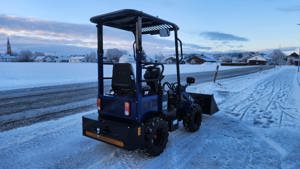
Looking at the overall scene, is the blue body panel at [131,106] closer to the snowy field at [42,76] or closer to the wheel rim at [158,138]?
the wheel rim at [158,138]

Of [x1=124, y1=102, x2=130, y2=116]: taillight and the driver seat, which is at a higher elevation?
the driver seat

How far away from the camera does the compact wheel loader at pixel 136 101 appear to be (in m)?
3.72

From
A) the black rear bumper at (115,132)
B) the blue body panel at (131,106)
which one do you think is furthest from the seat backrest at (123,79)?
the black rear bumper at (115,132)

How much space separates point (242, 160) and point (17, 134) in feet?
13.9

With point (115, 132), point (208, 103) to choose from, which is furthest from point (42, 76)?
point (115, 132)

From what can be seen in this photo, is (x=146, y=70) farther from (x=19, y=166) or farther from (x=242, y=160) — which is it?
(x=19, y=166)

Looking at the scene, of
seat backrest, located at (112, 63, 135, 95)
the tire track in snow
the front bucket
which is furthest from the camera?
the front bucket

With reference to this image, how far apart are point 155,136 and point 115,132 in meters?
0.67

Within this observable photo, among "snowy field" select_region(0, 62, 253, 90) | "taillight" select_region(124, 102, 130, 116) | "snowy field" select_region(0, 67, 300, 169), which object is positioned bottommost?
"snowy field" select_region(0, 67, 300, 169)

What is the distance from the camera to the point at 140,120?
3846mm

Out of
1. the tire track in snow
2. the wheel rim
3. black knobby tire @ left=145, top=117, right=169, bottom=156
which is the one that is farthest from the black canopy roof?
the tire track in snow

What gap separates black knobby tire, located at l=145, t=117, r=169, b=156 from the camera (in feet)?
12.5

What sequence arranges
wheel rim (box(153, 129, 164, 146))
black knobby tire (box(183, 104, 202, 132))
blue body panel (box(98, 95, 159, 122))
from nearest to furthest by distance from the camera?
blue body panel (box(98, 95, 159, 122)) → wheel rim (box(153, 129, 164, 146)) → black knobby tire (box(183, 104, 202, 132))

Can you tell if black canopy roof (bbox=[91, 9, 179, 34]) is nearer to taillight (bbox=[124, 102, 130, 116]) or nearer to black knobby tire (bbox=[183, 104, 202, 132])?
taillight (bbox=[124, 102, 130, 116])
